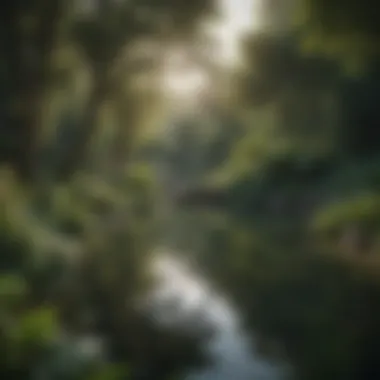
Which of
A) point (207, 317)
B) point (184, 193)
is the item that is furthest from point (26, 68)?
point (207, 317)

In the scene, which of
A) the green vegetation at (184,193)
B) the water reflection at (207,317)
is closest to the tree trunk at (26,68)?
the green vegetation at (184,193)

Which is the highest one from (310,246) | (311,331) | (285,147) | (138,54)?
(138,54)

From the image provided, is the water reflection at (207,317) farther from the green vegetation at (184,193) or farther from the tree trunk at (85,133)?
the tree trunk at (85,133)

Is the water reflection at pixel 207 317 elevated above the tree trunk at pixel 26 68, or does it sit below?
below

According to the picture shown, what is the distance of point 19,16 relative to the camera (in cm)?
142

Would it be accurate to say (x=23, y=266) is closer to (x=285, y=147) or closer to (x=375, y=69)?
(x=285, y=147)

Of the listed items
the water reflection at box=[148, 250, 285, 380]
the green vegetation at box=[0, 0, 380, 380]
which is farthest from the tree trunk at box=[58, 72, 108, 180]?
the water reflection at box=[148, 250, 285, 380]

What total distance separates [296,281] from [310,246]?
7 cm

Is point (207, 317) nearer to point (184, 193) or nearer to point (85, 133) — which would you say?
point (184, 193)

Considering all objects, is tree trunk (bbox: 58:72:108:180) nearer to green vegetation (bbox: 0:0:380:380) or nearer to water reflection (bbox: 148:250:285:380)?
green vegetation (bbox: 0:0:380:380)

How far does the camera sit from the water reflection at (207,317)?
1.35 m

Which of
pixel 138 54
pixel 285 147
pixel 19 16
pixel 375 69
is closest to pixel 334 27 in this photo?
pixel 375 69

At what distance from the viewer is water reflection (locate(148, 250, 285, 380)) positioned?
135cm

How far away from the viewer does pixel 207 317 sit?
1.37 metres
